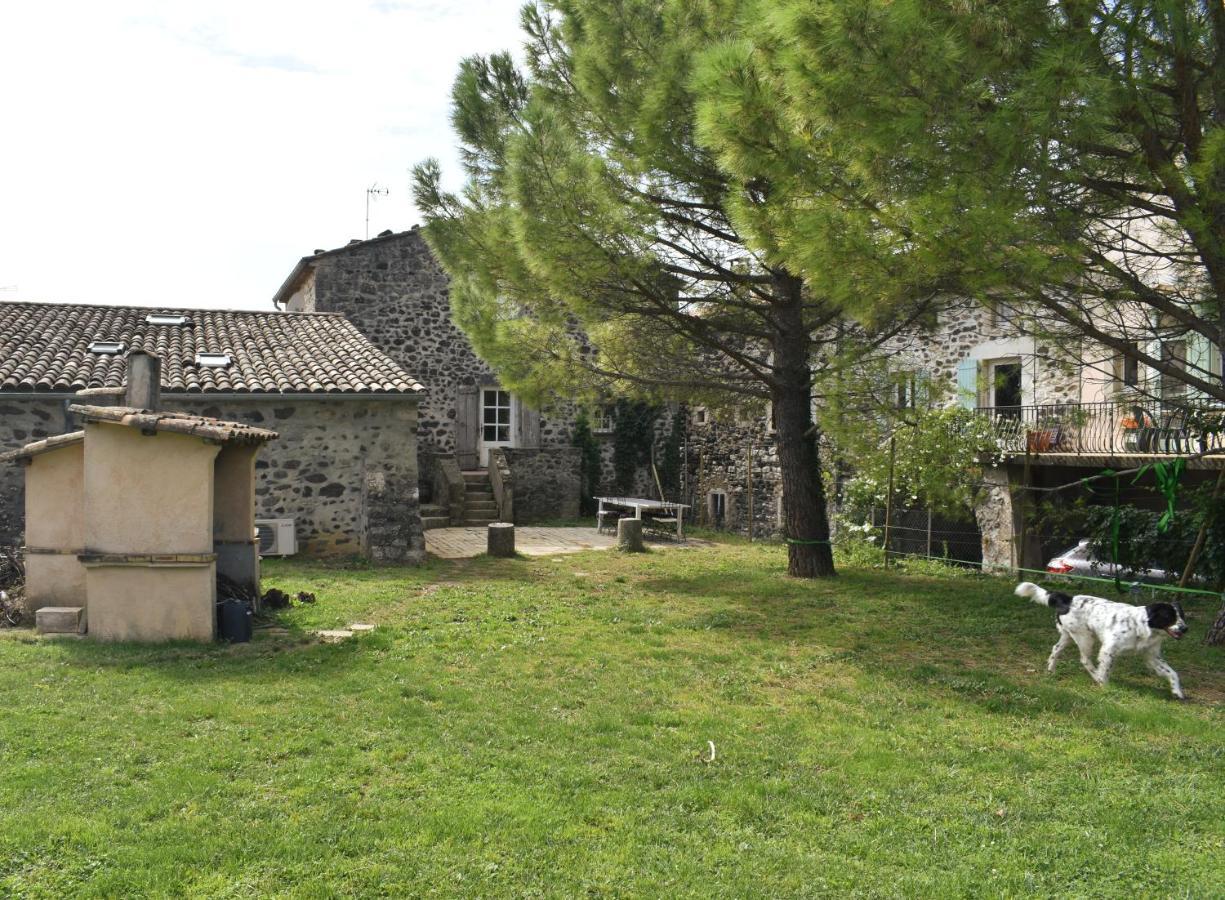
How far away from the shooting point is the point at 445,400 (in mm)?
19953

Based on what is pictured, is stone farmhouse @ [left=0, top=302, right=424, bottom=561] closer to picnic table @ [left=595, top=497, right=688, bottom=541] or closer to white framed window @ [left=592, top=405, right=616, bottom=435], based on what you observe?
picnic table @ [left=595, top=497, right=688, bottom=541]

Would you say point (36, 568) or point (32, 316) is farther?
point (32, 316)

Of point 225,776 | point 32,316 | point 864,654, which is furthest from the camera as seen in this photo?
point 32,316

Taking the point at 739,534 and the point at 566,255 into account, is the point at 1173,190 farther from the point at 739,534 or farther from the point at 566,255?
the point at 739,534

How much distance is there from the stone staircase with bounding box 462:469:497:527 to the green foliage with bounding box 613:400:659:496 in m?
3.29

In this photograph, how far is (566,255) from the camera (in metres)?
9.45

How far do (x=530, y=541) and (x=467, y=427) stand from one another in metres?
4.67

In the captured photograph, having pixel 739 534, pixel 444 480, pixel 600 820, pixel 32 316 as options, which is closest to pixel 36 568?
pixel 600 820

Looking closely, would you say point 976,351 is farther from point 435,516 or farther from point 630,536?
point 435,516

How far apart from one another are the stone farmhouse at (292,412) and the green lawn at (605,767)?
4.96m

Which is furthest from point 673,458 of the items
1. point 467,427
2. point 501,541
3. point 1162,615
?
point 1162,615

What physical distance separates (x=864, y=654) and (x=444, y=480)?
42.3ft

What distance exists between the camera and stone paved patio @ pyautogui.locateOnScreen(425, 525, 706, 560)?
14648 millimetres

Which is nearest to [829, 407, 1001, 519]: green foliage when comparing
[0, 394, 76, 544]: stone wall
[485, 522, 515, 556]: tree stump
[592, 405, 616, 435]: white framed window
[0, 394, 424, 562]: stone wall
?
[485, 522, 515, 556]: tree stump
